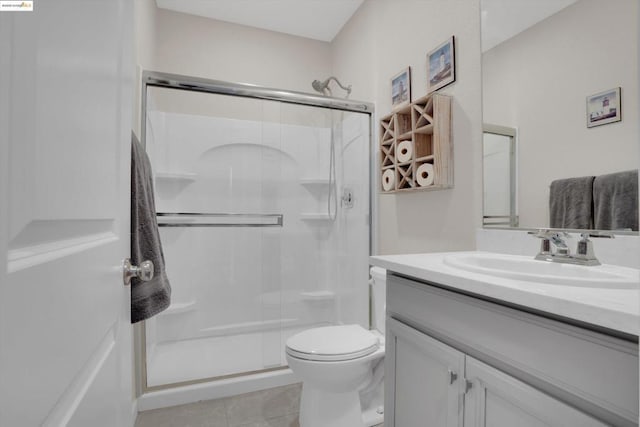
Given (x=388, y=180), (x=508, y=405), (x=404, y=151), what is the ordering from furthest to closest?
1. (x=388, y=180)
2. (x=404, y=151)
3. (x=508, y=405)

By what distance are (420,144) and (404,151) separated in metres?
0.09

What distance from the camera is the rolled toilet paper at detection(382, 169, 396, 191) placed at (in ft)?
5.90

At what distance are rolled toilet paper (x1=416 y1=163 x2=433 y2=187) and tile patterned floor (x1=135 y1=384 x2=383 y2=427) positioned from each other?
4.00 ft

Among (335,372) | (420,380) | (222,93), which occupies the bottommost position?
(335,372)

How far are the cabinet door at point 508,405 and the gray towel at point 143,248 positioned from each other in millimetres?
937

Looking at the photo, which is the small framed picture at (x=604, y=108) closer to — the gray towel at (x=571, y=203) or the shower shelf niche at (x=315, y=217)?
the gray towel at (x=571, y=203)

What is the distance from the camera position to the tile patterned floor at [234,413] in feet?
5.36

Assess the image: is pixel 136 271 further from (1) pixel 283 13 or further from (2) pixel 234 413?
(1) pixel 283 13

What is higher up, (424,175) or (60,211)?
(424,175)

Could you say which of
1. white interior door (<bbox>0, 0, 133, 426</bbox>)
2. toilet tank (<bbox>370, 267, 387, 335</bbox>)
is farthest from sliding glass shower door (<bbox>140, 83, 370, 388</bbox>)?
white interior door (<bbox>0, 0, 133, 426</bbox>)

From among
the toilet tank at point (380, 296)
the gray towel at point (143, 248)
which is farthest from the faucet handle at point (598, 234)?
the gray towel at point (143, 248)

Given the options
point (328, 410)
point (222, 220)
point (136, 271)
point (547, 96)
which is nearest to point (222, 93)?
point (222, 220)

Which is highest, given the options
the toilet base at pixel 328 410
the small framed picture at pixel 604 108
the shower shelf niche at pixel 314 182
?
the small framed picture at pixel 604 108

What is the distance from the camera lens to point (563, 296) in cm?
64
